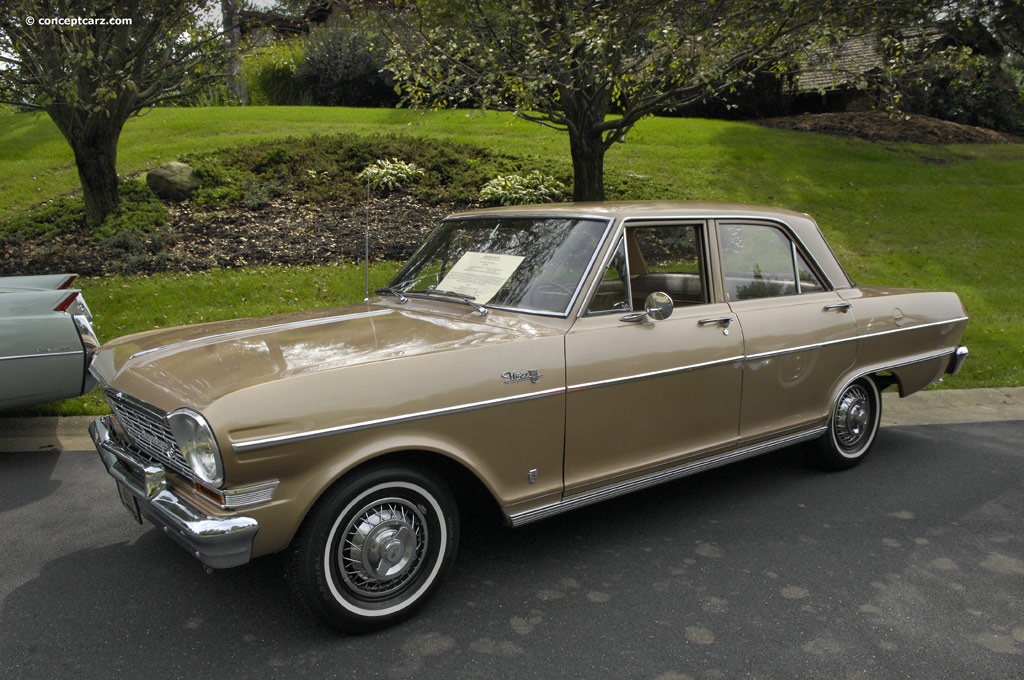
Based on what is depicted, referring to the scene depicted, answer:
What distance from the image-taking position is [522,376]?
339 cm

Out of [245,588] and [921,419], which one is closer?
[245,588]

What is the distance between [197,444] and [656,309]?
212 cm

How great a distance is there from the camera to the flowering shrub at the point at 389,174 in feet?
38.5

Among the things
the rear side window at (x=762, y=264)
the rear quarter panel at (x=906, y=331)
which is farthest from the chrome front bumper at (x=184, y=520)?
the rear quarter panel at (x=906, y=331)

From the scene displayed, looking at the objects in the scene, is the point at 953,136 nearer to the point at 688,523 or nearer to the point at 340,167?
the point at 340,167

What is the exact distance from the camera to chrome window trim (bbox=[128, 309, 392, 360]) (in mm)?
3533

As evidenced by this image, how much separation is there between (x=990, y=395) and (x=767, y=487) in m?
3.34

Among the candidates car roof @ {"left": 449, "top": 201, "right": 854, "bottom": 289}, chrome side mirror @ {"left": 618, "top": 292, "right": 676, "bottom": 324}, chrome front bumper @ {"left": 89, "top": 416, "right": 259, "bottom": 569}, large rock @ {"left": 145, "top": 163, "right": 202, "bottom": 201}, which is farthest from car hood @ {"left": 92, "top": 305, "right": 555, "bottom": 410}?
large rock @ {"left": 145, "top": 163, "right": 202, "bottom": 201}

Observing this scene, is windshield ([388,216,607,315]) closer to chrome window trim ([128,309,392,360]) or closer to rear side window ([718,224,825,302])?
chrome window trim ([128,309,392,360])

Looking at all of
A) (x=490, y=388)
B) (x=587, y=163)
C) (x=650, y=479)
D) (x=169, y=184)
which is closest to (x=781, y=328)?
(x=650, y=479)

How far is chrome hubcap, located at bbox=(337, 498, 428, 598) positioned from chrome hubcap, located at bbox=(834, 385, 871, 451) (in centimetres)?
298

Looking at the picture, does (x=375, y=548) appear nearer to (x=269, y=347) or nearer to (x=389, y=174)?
(x=269, y=347)

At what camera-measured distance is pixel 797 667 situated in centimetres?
291

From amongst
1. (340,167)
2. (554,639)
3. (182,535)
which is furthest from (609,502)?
(340,167)
